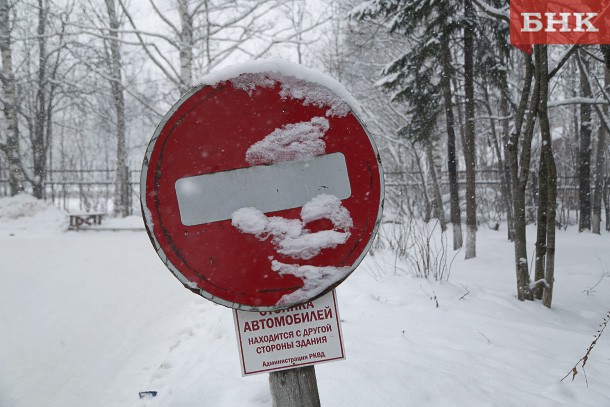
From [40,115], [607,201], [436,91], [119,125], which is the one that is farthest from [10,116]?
[607,201]

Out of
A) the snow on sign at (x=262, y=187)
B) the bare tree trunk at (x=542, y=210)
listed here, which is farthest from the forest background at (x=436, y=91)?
the snow on sign at (x=262, y=187)

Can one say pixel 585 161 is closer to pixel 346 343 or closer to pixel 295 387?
pixel 346 343

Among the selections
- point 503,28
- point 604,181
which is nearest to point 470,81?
point 503,28

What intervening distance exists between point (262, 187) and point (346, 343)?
5.86ft

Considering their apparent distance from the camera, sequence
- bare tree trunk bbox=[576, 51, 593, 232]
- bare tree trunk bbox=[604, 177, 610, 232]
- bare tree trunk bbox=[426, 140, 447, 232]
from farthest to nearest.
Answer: bare tree trunk bbox=[604, 177, 610, 232], bare tree trunk bbox=[576, 51, 593, 232], bare tree trunk bbox=[426, 140, 447, 232]

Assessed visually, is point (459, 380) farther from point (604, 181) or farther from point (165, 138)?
point (604, 181)

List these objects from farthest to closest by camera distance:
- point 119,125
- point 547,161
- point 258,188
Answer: point 119,125
point 547,161
point 258,188

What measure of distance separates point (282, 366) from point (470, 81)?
769 centimetres

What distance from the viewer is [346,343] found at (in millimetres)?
2367

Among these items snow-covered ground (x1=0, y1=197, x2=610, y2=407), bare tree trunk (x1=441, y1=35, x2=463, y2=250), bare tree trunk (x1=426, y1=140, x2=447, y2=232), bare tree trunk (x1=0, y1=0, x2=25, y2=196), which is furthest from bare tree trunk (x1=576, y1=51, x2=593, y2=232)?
bare tree trunk (x1=0, y1=0, x2=25, y2=196)

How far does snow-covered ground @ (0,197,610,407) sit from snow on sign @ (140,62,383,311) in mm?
1156

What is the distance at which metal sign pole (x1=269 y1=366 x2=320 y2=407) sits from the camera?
95 cm

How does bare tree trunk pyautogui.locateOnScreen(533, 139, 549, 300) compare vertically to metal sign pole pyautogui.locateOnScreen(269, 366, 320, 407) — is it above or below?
above

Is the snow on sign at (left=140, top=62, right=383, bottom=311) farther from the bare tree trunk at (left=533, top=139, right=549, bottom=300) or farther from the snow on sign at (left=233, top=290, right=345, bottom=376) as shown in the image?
the bare tree trunk at (left=533, top=139, right=549, bottom=300)
